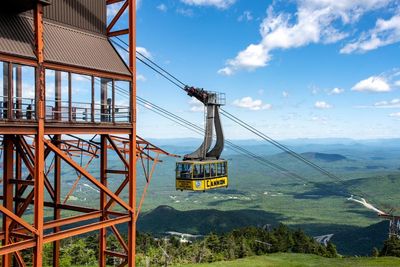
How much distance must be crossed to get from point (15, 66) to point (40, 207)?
6.62 meters

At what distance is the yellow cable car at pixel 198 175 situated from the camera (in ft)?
114

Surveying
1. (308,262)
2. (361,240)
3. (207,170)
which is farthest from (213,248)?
(361,240)

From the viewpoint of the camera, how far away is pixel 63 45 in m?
20.0

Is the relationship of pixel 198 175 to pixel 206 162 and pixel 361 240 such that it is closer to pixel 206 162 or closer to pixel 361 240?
pixel 206 162

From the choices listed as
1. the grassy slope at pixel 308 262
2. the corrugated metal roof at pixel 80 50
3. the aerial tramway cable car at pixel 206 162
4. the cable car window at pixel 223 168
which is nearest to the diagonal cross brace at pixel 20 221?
the corrugated metal roof at pixel 80 50

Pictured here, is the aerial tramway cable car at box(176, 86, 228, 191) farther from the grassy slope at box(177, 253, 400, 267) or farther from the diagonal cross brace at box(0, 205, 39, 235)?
the grassy slope at box(177, 253, 400, 267)

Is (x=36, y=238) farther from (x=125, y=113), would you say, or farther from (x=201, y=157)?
(x=201, y=157)

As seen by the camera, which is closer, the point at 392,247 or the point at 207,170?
the point at 207,170

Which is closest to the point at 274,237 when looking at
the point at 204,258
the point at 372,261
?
the point at 204,258

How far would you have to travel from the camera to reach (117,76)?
21.9 m

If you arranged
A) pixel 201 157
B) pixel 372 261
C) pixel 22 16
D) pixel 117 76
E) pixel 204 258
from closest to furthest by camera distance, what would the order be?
pixel 22 16
pixel 117 76
pixel 201 157
pixel 372 261
pixel 204 258

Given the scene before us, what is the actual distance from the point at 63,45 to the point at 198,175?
18.7 metres

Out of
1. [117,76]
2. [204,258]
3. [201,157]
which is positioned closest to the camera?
[117,76]

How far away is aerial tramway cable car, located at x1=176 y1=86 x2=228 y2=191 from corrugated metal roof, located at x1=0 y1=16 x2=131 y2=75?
14.8 meters
